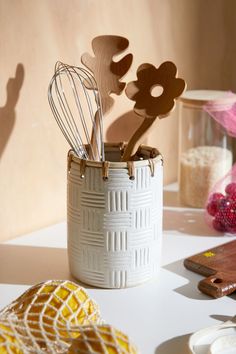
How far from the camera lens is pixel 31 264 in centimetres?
86

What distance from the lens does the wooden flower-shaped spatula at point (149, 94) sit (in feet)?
2.63

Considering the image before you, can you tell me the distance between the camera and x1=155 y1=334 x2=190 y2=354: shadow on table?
0.66 meters

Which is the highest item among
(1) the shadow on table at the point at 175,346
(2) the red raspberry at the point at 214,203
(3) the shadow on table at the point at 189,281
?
(2) the red raspberry at the point at 214,203

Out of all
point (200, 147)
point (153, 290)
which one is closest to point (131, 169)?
point (153, 290)

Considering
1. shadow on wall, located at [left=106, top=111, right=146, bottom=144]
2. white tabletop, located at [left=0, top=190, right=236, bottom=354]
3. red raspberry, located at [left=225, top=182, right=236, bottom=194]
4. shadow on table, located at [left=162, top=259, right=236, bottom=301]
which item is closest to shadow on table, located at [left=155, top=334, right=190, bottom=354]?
white tabletop, located at [left=0, top=190, right=236, bottom=354]

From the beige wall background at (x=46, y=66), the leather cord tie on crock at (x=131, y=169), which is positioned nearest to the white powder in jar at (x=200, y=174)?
the beige wall background at (x=46, y=66)

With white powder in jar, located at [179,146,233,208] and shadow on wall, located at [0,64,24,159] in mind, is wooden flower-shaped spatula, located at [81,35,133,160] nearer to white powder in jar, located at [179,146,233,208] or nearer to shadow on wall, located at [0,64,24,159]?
shadow on wall, located at [0,64,24,159]

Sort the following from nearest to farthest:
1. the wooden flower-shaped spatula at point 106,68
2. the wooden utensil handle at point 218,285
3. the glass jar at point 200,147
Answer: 1. the wooden utensil handle at point 218,285
2. the wooden flower-shaped spatula at point 106,68
3. the glass jar at point 200,147

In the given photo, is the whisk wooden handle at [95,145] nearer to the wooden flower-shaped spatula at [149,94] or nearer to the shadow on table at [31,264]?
the wooden flower-shaped spatula at [149,94]

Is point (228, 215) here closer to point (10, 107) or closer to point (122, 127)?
point (122, 127)

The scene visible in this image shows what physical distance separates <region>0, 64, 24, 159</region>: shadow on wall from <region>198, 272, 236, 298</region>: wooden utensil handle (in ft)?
1.10

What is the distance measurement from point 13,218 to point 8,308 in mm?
310

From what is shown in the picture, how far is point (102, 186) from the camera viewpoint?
0.77 m

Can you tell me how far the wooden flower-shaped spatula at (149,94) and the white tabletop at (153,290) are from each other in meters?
0.16
